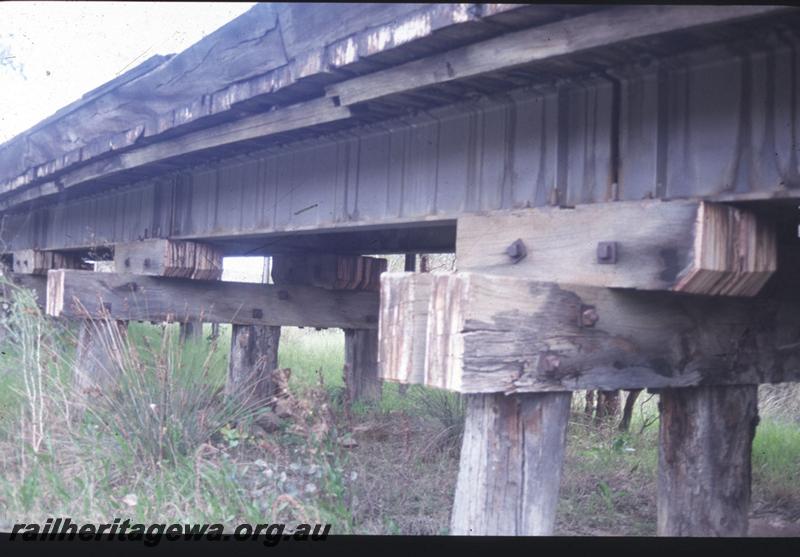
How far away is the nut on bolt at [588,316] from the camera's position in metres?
3.06

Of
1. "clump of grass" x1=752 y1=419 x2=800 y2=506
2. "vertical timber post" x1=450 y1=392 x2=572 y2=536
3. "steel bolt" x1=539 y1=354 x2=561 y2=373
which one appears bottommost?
"clump of grass" x1=752 y1=419 x2=800 y2=506

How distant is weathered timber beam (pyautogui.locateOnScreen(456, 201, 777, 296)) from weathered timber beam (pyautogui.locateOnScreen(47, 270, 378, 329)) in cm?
314

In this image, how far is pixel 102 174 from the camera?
6457 millimetres

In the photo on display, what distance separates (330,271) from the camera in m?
7.66

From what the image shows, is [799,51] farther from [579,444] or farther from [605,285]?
[579,444]

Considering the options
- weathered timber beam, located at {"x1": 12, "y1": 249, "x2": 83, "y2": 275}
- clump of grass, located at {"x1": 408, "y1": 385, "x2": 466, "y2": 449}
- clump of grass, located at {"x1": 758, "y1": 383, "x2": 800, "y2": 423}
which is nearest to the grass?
clump of grass, located at {"x1": 408, "y1": 385, "x2": 466, "y2": 449}

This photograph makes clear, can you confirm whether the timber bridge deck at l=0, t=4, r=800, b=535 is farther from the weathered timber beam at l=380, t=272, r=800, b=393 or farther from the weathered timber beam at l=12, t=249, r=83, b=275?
the weathered timber beam at l=12, t=249, r=83, b=275

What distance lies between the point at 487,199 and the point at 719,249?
1.17 meters

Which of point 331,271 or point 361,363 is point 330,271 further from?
point 361,363

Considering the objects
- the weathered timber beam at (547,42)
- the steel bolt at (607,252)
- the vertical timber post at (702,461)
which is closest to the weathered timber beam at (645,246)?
the steel bolt at (607,252)

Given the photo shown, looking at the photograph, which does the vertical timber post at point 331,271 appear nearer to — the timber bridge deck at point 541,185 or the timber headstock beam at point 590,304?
the timber bridge deck at point 541,185

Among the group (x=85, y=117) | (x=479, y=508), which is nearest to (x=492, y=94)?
(x=479, y=508)

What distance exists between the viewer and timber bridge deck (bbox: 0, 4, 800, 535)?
2922mm

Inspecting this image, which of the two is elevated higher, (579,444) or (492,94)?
(492,94)
